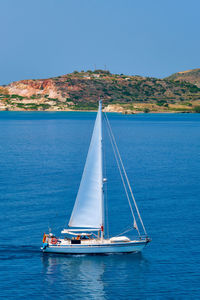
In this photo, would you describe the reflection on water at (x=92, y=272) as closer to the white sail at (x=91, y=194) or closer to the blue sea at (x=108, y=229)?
the blue sea at (x=108, y=229)

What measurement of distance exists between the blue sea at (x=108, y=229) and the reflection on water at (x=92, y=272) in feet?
0.22

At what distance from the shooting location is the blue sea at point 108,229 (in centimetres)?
3591

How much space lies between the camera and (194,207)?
56969mm

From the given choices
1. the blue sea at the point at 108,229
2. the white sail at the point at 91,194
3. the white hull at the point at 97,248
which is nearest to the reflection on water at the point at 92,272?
the blue sea at the point at 108,229

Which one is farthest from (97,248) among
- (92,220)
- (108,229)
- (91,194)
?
(108,229)

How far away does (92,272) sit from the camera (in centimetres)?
3791

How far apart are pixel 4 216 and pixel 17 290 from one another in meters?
17.0

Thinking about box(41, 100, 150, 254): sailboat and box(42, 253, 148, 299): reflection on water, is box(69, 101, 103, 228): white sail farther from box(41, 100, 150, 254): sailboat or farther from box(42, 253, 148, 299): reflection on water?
box(42, 253, 148, 299): reflection on water

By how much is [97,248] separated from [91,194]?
4274 mm

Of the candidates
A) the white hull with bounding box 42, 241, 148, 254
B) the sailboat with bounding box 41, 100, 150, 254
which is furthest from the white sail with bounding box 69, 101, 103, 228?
the white hull with bounding box 42, 241, 148, 254

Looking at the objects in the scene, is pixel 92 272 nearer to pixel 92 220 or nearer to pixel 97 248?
pixel 97 248

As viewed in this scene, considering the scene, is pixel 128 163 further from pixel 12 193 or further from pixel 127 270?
pixel 127 270

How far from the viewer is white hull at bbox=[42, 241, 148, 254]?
4009cm

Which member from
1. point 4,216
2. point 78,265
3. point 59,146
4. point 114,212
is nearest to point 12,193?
point 4,216
